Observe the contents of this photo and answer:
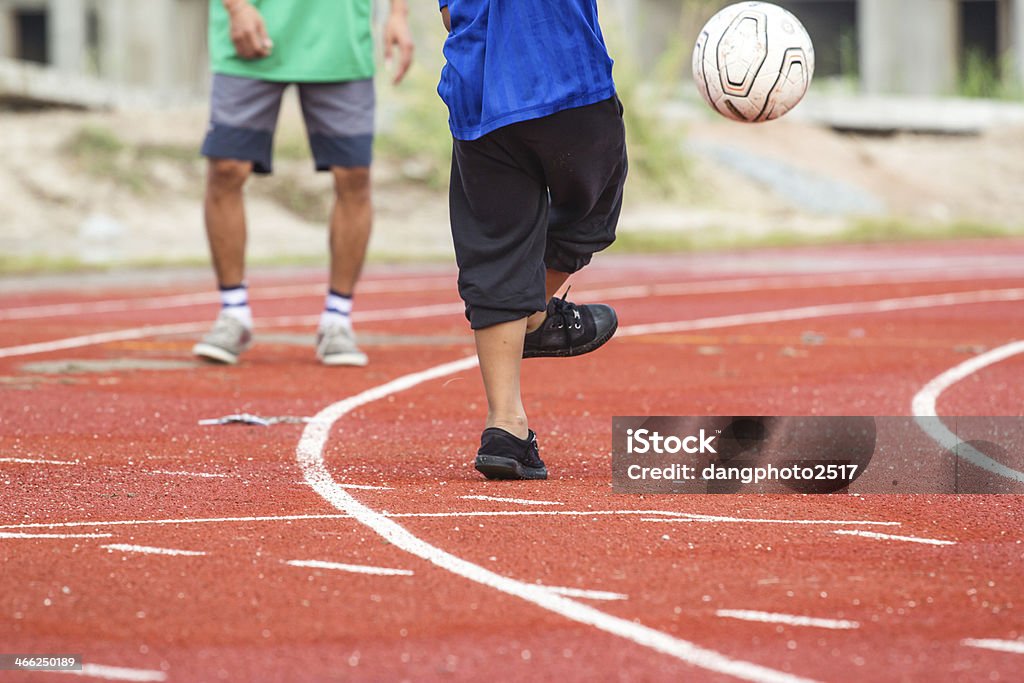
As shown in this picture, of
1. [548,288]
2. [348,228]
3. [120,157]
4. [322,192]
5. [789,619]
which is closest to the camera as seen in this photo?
[789,619]

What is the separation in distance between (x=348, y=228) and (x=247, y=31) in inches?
37.4

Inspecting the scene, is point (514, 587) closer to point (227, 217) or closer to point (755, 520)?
point (755, 520)

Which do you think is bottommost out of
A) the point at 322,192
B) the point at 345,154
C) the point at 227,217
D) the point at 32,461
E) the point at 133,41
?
the point at 322,192

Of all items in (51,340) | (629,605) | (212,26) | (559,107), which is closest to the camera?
(629,605)

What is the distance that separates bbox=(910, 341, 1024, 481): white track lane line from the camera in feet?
15.0

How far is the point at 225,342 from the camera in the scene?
7.08 meters

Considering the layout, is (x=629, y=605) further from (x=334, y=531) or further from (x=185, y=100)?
(x=185, y=100)

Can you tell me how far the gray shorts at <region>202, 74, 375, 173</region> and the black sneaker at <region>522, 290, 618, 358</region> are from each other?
254 centimetres

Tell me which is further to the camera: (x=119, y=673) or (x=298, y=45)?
(x=298, y=45)

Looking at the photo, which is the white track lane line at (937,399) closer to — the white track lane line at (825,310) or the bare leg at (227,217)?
the white track lane line at (825,310)

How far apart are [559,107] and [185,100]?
21386 millimetres

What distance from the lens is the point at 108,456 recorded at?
4895 mm

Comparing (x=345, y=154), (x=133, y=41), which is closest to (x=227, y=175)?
(x=345, y=154)

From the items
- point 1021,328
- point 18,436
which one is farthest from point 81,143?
point 18,436
